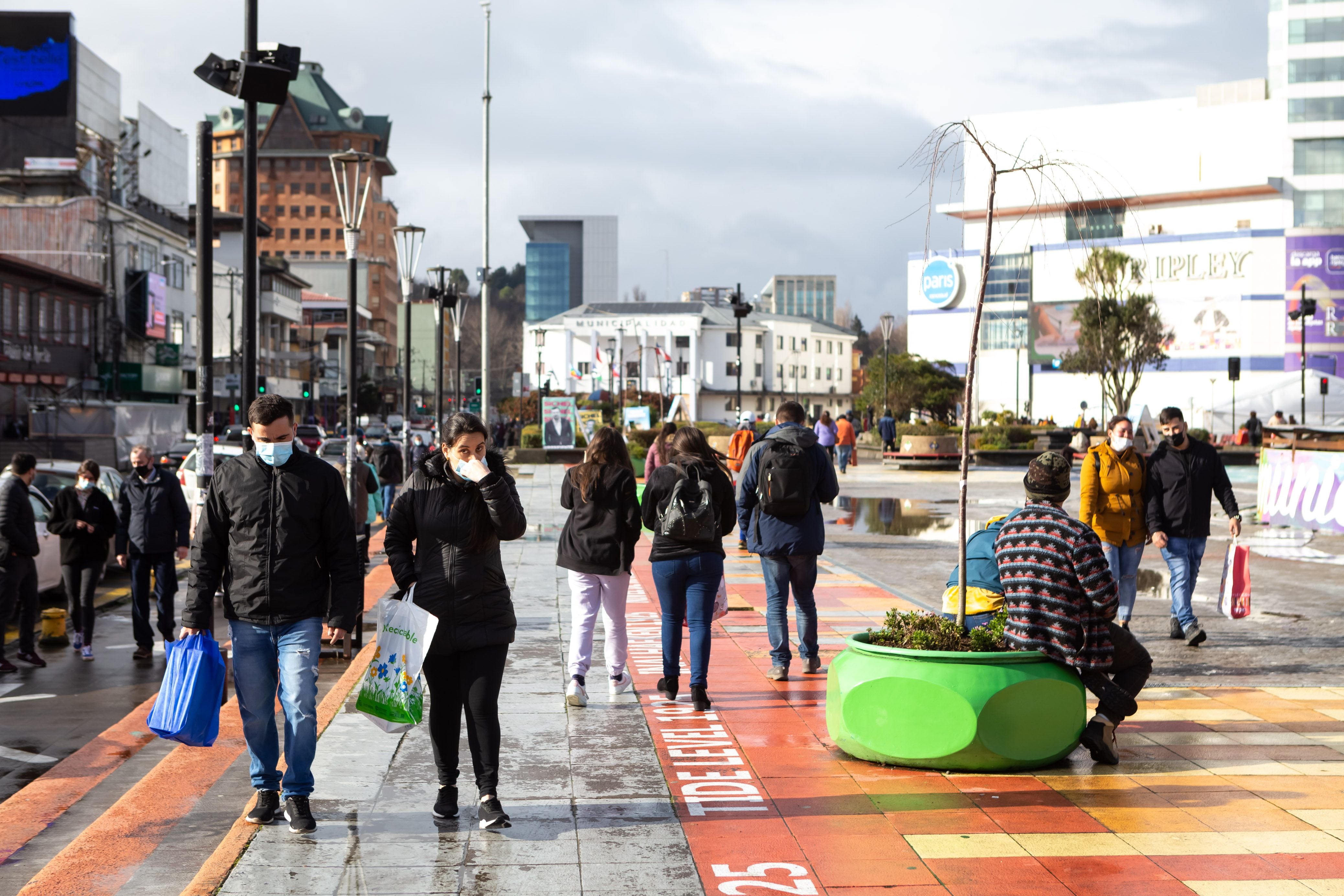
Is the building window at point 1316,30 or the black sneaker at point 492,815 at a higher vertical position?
the building window at point 1316,30

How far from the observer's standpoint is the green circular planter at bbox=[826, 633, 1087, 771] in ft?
19.8

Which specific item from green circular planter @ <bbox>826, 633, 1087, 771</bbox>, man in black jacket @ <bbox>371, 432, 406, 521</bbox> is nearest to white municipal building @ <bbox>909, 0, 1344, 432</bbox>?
man in black jacket @ <bbox>371, 432, 406, 521</bbox>

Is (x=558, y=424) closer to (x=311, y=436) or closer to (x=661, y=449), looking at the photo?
(x=311, y=436)

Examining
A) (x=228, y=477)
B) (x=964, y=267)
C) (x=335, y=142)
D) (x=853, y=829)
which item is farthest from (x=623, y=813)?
(x=335, y=142)

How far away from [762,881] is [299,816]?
6.18 ft

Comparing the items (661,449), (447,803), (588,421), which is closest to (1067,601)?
(447,803)

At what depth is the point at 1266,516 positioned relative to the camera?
21078mm

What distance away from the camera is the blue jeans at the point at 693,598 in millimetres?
7641

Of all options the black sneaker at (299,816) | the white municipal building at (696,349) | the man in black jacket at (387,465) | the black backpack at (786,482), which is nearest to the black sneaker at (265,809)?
the black sneaker at (299,816)

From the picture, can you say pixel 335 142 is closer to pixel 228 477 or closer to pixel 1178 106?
pixel 1178 106

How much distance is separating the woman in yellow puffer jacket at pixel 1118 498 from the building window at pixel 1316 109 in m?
92.6

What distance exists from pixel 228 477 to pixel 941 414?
63.0 meters

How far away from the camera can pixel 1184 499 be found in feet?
32.7

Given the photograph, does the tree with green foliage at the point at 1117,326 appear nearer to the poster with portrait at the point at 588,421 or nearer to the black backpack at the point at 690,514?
the poster with portrait at the point at 588,421
